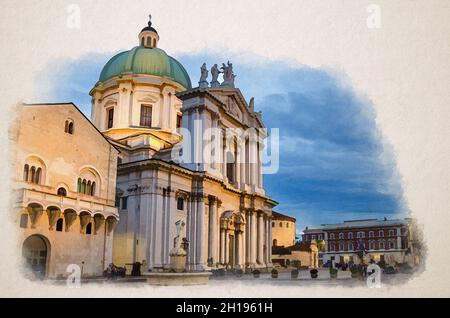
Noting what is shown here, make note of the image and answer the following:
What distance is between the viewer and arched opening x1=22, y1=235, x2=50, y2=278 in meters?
10.5

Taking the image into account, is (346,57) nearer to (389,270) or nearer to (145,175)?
(389,270)

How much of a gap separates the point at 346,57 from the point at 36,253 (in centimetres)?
875

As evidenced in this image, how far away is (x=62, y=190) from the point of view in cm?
1262

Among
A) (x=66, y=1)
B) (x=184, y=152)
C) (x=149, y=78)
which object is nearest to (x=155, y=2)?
(x=66, y=1)

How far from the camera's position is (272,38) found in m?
11.9

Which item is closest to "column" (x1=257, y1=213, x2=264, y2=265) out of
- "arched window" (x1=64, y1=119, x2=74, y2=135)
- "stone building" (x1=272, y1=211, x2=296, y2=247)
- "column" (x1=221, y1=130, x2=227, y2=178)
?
"column" (x1=221, y1=130, x2=227, y2=178)

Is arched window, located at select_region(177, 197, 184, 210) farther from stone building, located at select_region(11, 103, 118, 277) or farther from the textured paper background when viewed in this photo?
the textured paper background

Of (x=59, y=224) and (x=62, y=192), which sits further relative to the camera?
(x=62, y=192)

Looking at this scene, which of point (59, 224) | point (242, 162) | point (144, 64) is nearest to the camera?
point (59, 224)

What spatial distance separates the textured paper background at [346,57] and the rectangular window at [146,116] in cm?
1047

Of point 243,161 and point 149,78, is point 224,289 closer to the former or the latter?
point 243,161

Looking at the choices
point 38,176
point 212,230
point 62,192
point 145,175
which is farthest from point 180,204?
point 38,176
